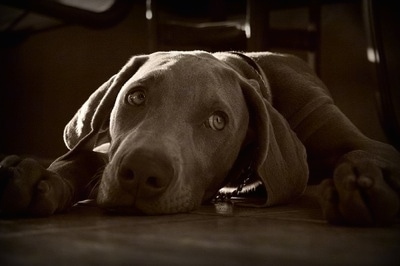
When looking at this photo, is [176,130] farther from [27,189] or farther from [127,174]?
[27,189]

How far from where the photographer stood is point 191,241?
1185 mm

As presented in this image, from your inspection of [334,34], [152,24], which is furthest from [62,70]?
[334,34]

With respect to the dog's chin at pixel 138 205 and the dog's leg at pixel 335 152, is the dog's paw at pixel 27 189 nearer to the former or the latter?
the dog's chin at pixel 138 205

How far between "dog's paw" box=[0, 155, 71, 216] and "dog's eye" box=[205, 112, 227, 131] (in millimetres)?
490

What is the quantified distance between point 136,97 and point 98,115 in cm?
23

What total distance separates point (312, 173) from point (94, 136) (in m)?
0.86

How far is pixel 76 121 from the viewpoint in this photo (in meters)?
2.27

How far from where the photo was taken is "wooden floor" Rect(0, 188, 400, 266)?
1.00 m

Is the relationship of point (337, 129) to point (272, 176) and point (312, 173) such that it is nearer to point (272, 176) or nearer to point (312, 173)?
point (312, 173)

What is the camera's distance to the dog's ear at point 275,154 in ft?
6.19

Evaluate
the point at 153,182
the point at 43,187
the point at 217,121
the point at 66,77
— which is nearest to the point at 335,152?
the point at 217,121

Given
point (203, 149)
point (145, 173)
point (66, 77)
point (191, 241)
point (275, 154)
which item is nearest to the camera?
point (191, 241)

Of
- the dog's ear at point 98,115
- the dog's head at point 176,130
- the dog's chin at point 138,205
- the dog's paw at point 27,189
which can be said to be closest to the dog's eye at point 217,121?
the dog's head at point 176,130

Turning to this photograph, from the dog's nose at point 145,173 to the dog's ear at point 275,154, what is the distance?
42cm
